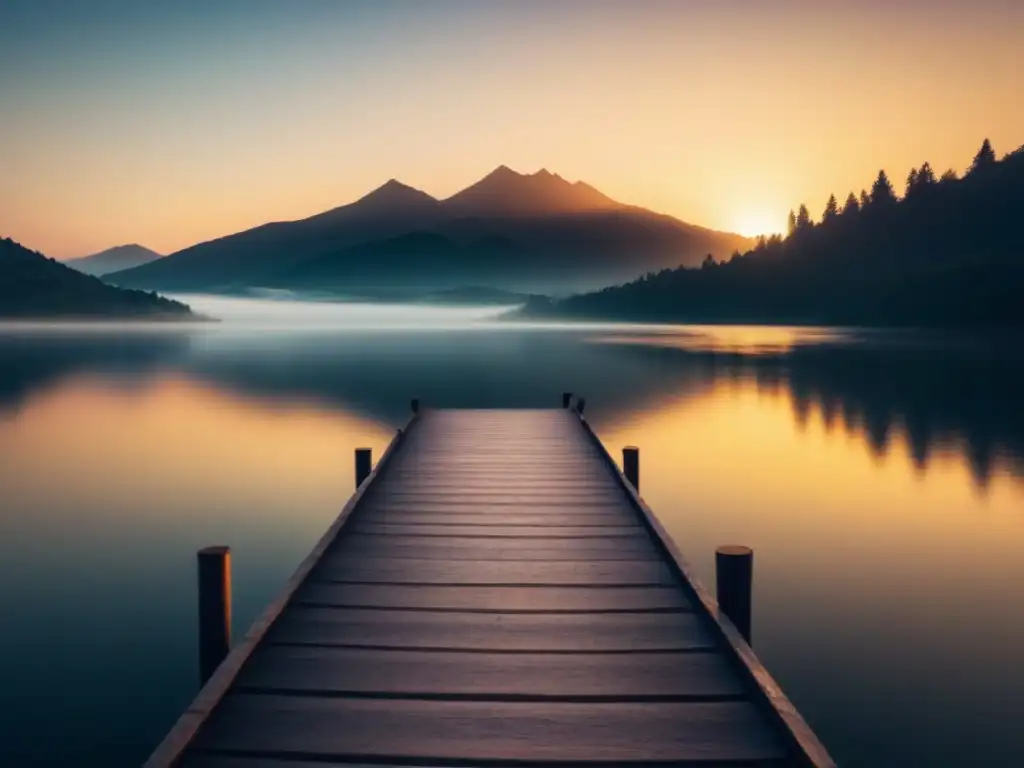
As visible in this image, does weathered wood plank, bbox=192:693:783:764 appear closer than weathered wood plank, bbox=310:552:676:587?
Yes

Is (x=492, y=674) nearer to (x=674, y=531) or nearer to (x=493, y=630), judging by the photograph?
(x=493, y=630)

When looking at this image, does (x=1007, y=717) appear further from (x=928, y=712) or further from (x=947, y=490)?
(x=947, y=490)

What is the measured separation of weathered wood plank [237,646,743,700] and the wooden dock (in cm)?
1

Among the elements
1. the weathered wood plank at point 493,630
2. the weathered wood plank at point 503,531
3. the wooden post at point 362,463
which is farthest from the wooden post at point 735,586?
the wooden post at point 362,463

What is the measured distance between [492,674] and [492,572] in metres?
2.22

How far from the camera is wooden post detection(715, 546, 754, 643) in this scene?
21.1 ft

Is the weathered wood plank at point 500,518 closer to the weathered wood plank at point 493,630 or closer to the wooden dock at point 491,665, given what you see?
the wooden dock at point 491,665

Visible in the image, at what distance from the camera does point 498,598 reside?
7.20 metres

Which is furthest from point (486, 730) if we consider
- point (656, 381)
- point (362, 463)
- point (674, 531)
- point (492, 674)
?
point (656, 381)

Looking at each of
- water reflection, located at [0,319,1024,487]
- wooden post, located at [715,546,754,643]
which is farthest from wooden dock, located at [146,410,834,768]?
water reflection, located at [0,319,1024,487]

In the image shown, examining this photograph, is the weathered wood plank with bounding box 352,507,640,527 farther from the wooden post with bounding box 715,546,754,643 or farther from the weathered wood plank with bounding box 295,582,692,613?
the wooden post with bounding box 715,546,754,643

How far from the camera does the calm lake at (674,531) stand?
802cm

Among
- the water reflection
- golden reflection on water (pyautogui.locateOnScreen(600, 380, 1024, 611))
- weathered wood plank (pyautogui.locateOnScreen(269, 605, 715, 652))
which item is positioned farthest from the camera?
the water reflection

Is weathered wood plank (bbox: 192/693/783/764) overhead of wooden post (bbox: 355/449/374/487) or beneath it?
beneath
